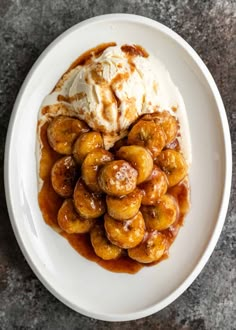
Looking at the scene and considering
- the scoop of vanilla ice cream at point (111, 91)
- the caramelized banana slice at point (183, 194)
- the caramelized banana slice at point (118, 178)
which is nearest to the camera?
the caramelized banana slice at point (118, 178)

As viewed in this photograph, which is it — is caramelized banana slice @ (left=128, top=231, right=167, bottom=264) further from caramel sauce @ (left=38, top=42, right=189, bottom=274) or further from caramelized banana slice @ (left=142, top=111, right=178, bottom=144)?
caramelized banana slice @ (left=142, top=111, right=178, bottom=144)

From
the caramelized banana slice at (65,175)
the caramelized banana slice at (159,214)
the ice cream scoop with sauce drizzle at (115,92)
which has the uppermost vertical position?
the ice cream scoop with sauce drizzle at (115,92)

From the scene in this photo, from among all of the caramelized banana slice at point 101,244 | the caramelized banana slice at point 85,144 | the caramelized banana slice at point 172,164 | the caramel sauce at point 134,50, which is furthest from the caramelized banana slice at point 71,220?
the caramel sauce at point 134,50

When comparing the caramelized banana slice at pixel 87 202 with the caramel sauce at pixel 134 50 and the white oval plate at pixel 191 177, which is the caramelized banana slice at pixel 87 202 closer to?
the white oval plate at pixel 191 177

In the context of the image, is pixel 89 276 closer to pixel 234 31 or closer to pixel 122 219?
pixel 122 219

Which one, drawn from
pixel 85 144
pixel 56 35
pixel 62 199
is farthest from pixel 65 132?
pixel 56 35

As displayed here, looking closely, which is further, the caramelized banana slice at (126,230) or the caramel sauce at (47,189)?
the caramel sauce at (47,189)

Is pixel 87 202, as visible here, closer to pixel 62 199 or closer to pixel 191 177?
pixel 62 199
